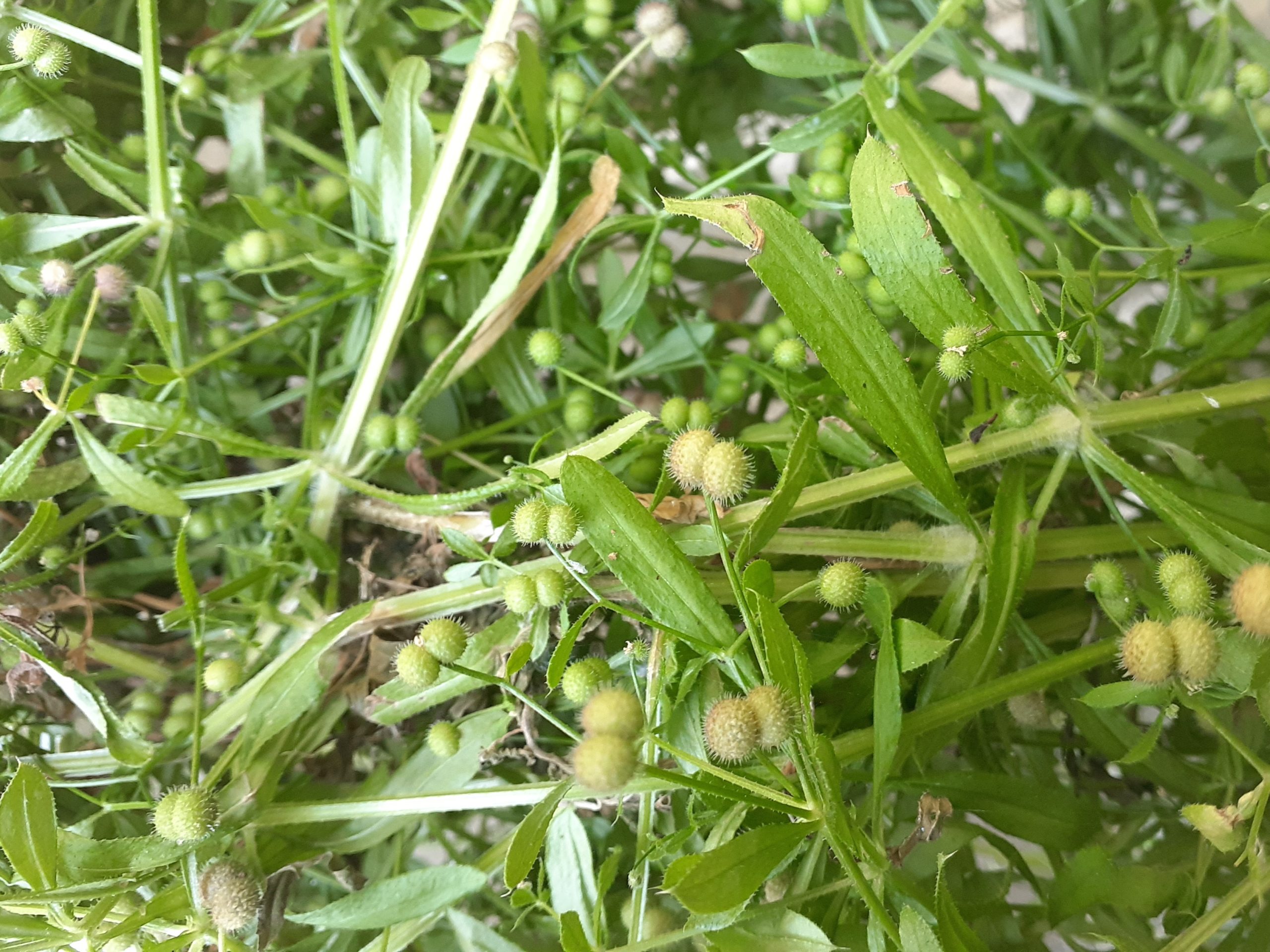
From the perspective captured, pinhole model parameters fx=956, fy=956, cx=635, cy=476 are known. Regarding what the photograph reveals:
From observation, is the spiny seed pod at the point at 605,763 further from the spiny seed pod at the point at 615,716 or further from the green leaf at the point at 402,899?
the green leaf at the point at 402,899

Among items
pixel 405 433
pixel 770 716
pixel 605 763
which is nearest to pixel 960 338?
pixel 770 716

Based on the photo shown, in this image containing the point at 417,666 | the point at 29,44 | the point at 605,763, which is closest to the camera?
the point at 605,763

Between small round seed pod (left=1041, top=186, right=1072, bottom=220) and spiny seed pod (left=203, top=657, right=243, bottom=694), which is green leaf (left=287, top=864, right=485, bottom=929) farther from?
small round seed pod (left=1041, top=186, right=1072, bottom=220)

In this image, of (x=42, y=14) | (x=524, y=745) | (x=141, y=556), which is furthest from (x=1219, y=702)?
(x=42, y=14)

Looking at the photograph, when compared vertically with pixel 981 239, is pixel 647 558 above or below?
below

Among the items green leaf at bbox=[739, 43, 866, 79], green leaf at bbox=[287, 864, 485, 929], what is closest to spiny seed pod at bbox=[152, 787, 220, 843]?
green leaf at bbox=[287, 864, 485, 929]

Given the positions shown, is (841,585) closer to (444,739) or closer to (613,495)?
(613,495)
